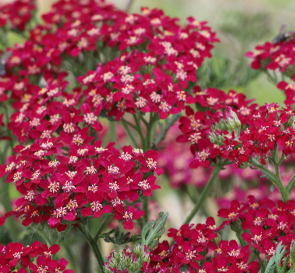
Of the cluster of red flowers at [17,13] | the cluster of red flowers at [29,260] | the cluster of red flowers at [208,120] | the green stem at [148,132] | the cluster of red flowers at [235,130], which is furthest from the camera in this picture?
the cluster of red flowers at [17,13]

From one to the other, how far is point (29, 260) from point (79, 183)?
22 centimetres

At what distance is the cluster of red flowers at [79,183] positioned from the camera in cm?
97

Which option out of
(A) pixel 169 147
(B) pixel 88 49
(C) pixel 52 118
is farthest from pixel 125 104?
(A) pixel 169 147

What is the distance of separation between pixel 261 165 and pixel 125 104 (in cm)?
44

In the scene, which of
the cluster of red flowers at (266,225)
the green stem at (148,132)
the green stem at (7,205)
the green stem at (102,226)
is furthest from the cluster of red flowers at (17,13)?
the cluster of red flowers at (266,225)

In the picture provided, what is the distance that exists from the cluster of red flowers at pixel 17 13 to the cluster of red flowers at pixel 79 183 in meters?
1.10

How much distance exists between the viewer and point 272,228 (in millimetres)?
1060

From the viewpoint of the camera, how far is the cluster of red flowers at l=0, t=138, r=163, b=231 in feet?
3.18

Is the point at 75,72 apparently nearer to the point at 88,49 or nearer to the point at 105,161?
the point at 88,49

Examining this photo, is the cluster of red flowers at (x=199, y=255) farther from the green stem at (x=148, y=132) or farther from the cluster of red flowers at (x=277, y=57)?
the cluster of red flowers at (x=277, y=57)

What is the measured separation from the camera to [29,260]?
0.99 metres

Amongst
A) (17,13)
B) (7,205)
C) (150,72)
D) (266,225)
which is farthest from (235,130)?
(17,13)

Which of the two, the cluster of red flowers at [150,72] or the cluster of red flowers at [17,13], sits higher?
the cluster of red flowers at [17,13]

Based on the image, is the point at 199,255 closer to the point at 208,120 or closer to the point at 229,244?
the point at 229,244
